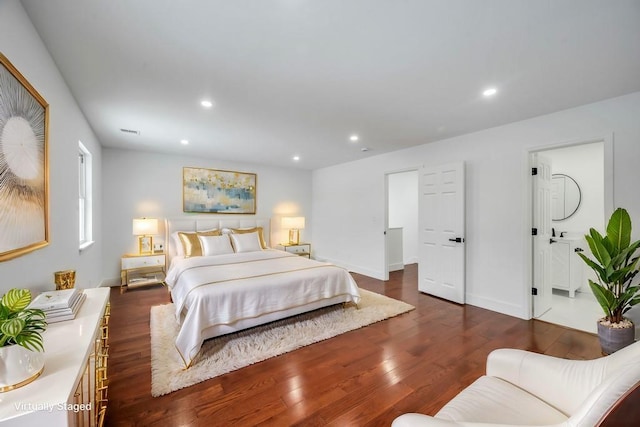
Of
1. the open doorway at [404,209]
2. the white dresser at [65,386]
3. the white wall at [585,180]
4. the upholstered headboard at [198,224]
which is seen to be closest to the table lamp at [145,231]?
→ the upholstered headboard at [198,224]

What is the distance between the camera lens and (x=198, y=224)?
4969 millimetres

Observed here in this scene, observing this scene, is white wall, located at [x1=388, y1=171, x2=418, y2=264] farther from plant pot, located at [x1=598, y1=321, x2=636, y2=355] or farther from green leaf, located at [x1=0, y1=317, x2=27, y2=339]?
green leaf, located at [x1=0, y1=317, x2=27, y2=339]

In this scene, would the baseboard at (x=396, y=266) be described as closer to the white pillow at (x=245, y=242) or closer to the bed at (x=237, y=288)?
the bed at (x=237, y=288)

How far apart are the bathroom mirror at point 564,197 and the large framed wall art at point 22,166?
6.49 m

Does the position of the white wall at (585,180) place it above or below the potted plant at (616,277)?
above

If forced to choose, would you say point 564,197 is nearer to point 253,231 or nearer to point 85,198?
point 253,231

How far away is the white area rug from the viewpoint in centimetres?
206

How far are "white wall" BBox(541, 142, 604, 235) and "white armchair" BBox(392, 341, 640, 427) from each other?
13.4ft

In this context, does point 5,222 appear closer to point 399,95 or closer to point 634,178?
point 399,95

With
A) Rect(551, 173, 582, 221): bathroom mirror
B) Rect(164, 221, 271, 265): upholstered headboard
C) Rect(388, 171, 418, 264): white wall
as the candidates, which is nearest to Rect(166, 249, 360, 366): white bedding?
Rect(164, 221, 271, 265): upholstered headboard

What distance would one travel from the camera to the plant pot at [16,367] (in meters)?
0.84

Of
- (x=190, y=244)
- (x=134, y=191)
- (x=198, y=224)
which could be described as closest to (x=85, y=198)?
(x=134, y=191)

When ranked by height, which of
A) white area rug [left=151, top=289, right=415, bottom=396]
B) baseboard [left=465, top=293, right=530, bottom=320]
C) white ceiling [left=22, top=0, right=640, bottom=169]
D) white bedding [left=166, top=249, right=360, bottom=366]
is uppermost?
white ceiling [left=22, top=0, right=640, bottom=169]

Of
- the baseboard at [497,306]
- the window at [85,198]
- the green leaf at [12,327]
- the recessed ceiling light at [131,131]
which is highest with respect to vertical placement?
the recessed ceiling light at [131,131]
